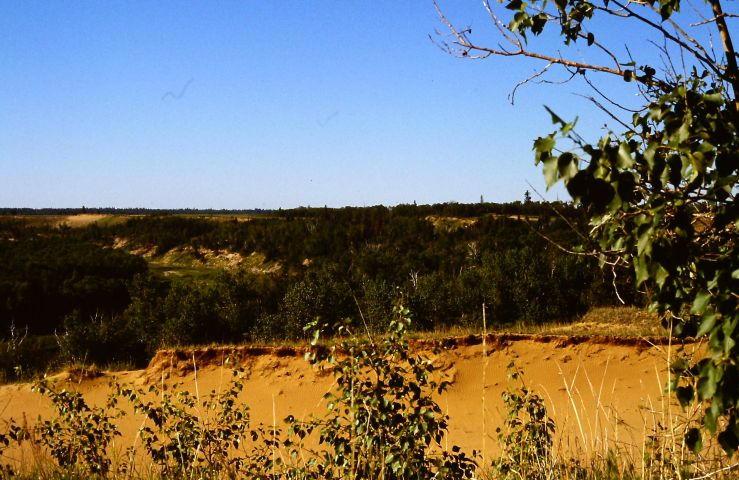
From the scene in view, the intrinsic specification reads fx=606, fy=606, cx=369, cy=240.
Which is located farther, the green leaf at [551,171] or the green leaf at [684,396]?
the green leaf at [684,396]

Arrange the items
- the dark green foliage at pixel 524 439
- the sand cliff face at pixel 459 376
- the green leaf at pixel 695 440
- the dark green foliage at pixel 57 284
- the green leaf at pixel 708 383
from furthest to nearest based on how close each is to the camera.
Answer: the dark green foliage at pixel 57 284
the sand cliff face at pixel 459 376
the dark green foliage at pixel 524 439
the green leaf at pixel 695 440
the green leaf at pixel 708 383

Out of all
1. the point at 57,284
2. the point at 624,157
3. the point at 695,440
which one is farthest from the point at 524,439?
the point at 57,284

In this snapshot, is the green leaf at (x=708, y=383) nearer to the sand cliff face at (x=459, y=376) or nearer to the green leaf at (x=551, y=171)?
the green leaf at (x=551, y=171)

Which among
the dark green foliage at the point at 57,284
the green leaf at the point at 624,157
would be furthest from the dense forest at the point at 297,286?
the green leaf at the point at 624,157

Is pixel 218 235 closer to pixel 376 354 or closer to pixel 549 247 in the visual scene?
pixel 549 247

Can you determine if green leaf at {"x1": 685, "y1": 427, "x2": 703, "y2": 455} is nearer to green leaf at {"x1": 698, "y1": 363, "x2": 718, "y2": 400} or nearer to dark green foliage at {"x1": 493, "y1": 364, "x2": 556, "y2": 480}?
green leaf at {"x1": 698, "y1": 363, "x2": 718, "y2": 400}

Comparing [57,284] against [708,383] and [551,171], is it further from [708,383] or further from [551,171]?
[708,383]

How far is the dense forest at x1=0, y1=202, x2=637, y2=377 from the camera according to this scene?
1958cm

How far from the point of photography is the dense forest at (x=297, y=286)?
1958 cm

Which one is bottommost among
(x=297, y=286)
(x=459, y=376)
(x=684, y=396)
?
(x=459, y=376)

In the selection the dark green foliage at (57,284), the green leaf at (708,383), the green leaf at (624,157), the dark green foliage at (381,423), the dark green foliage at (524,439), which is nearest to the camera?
the green leaf at (624,157)

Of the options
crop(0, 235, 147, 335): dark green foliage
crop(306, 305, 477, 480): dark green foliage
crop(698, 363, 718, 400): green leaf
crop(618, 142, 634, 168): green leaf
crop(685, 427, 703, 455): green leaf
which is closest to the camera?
crop(618, 142, 634, 168): green leaf

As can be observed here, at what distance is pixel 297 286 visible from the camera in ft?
72.1

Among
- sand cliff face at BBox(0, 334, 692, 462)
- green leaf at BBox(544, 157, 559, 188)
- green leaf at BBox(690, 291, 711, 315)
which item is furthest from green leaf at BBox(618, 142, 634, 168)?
sand cliff face at BBox(0, 334, 692, 462)
